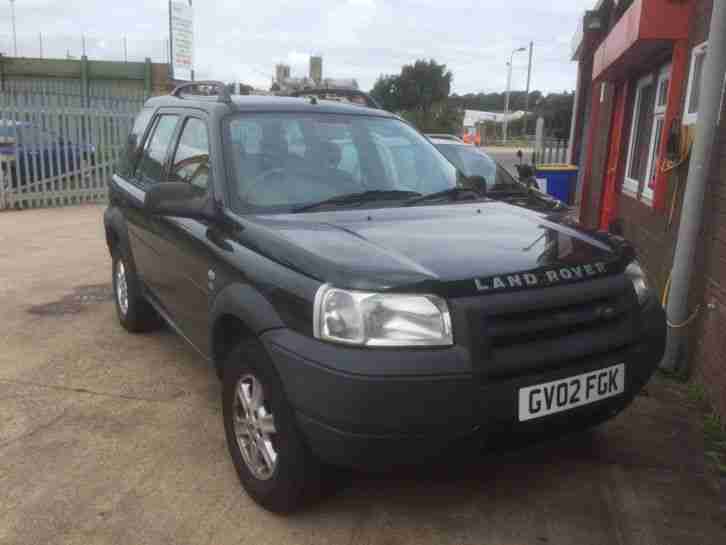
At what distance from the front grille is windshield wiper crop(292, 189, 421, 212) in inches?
45.8

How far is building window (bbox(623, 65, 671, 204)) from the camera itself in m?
6.71

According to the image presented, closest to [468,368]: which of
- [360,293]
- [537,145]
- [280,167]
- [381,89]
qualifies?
[360,293]

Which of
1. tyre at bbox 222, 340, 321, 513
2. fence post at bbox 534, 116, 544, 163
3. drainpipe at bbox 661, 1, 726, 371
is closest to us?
tyre at bbox 222, 340, 321, 513

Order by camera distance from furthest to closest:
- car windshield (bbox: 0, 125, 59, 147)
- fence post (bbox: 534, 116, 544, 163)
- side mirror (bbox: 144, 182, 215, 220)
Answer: fence post (bbox: 534, 116, 544, 163)
car windshield (bbox: 0, 125, 59, 147)
side mirror (bbox: 144, 182, 215, 220)

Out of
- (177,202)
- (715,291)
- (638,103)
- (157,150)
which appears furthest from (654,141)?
(177,202)

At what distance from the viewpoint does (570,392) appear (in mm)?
2641

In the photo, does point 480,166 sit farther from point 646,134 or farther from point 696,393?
point 696,393

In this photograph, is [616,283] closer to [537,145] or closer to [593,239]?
[593,239]

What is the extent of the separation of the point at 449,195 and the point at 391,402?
1.71 meters

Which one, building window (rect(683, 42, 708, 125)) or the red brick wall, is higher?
building window (rect(683, 42, 708, 125))

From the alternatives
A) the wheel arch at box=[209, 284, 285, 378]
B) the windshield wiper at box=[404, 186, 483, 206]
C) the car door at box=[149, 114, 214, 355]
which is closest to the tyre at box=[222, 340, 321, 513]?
the wheel arch at box=[209, 284, 285, 378]

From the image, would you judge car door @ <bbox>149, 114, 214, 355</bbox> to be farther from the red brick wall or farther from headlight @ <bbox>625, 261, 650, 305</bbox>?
the red brick wall

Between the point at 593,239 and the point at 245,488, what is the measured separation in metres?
1.96

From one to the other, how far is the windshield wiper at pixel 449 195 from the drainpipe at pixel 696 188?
1.46 metres
